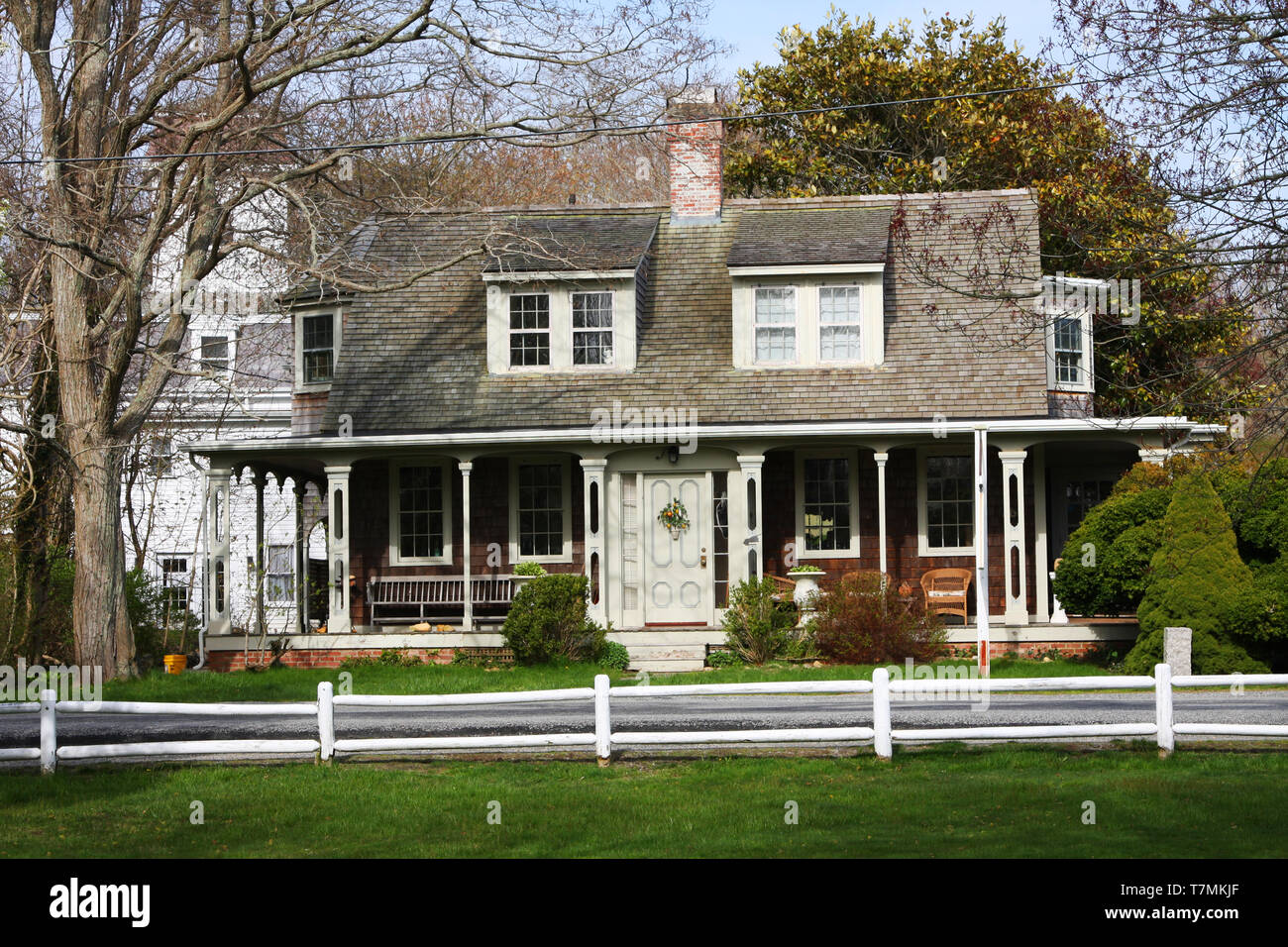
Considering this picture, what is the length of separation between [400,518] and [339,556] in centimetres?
179

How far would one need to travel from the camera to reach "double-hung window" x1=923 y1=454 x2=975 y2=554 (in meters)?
23.5

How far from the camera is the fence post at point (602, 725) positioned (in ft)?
40.6

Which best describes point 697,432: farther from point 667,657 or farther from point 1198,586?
point 1198,586

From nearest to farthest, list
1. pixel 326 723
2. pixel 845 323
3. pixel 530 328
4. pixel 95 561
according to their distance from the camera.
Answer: pixel 326 723 → pixel 95 561 → pixel 845 323 → pixel 530 328

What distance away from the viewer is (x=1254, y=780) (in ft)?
35.5

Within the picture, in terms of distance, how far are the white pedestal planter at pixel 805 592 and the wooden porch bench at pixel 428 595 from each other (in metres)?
4.71

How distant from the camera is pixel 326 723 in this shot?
12.6 m

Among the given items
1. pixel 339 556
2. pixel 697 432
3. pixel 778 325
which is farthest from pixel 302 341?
pixel 778 325

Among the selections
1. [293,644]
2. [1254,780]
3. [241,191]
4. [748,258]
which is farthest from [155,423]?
[1254,780]

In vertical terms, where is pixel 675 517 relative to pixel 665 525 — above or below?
above

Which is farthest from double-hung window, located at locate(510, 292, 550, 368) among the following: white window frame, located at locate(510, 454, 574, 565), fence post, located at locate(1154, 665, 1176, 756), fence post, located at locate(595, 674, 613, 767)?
fence post, located at locate(1154, 665, 1176, 756)

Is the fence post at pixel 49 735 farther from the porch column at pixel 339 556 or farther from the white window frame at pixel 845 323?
the white window frame at pixel 845 323

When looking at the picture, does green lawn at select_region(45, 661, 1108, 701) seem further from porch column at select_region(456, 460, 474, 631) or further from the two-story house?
porch column at select_region(456, 460, 474, 631)

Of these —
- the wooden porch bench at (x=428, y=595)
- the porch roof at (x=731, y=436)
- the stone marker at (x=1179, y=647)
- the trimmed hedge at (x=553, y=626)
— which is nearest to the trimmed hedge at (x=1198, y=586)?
the stone marker at (x=1179, y=647)
